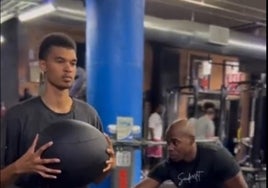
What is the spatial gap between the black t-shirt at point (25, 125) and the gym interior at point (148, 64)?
0.73 meters

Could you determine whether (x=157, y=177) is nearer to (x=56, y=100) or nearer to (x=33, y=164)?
(x=56, y=100)

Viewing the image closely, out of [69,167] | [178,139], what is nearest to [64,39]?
[69,167]

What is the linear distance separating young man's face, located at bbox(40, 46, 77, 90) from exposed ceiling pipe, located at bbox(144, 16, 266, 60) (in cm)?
440

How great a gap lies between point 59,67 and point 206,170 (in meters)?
1.37

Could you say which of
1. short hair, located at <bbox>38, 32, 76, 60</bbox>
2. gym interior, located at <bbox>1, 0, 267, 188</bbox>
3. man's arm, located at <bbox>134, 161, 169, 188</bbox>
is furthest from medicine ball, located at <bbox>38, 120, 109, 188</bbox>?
man's arm, located at <bbox>134, 161, 169, 188</bbox>

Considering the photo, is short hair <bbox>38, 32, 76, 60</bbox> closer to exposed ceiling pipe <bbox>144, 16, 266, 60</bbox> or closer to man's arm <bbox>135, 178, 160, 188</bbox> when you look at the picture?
man's arm <bbox>135, 178, 160, 188</bbox>

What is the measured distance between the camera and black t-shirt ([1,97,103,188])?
2027mm

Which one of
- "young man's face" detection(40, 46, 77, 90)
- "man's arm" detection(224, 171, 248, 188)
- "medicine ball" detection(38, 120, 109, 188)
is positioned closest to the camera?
"medicine ball" detection(38, 120, 109, 188)

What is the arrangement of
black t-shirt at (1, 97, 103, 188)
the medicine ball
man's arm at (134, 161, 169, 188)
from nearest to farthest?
1. the medicine ball
2. black t-shirt at (1, 97, 103, 188)
3. man's arm at (134, 161, 169, 188)

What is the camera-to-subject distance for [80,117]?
2154 millimetres

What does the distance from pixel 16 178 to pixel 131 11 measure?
2.60 m

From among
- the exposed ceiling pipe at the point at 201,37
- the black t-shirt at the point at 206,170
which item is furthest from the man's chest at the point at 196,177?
the exposed ceiling pipe at the point at 201,37

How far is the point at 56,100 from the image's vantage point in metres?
2.14

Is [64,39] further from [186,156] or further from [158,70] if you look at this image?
[158,70]
